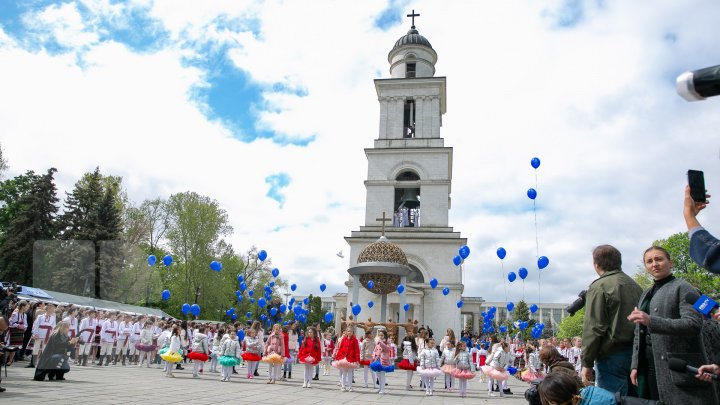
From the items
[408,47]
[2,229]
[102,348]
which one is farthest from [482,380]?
[2,229]

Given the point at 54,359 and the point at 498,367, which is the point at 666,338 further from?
the point at 54,359

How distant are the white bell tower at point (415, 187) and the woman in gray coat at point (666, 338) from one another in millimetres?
27706

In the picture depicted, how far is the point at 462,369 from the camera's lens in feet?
46.8

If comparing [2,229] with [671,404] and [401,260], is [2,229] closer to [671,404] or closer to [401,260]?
[401,260]

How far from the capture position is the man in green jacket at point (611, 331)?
4523 millimetres

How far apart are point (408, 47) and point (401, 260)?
21938mm

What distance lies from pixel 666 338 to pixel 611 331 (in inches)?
29.0

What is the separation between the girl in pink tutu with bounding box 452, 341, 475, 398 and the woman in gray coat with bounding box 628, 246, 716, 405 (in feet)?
35.0

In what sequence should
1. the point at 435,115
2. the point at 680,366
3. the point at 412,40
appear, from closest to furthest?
the point at 680,366, the point at 435,115, the point at 412,40

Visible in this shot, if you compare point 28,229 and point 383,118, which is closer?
point 28,229

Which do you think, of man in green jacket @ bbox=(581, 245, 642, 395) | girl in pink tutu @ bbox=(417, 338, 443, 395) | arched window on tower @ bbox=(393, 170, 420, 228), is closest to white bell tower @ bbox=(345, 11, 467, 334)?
arched window on tower @ bbox=(393, 170, 420, 228)

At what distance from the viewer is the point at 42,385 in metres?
10.3

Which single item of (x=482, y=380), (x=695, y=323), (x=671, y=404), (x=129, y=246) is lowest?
(x=482, y=380)

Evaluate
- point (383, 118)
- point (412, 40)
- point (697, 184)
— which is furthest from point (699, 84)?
point (412, 40)
